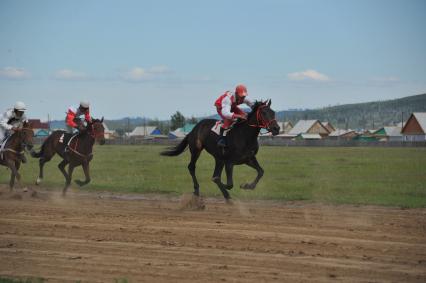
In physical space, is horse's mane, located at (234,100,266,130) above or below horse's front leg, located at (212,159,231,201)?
above

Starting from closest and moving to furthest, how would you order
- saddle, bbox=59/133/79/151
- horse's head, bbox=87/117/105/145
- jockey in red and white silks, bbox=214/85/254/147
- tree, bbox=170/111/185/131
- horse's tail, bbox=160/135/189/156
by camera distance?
1. jockey in red and white silks, bbox=214/85/254/147
2. horse's tail, bbox=160/135/189/156
3. horse's head, bbox=87/117/105/145
4. saddle, bbox=59/133/79/151
5. tree, bbox=170/111/185/131

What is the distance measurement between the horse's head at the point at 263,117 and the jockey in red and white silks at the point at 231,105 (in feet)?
1.35

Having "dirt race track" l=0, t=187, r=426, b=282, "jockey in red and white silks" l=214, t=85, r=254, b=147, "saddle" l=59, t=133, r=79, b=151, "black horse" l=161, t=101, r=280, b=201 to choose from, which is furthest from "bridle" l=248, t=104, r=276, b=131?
"saddle" l=59, t=133, r=79, b=151

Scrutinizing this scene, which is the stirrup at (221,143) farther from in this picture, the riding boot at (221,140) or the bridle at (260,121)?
the bridle at (260,121)

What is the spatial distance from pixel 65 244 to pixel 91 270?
209 centimetres

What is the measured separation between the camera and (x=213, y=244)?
10.8 metres

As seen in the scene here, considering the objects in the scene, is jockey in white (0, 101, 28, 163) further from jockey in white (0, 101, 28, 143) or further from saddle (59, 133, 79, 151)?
saddle (59, 133, 79, 151)

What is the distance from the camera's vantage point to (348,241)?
10.7 metres

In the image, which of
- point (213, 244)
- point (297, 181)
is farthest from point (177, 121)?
point (213, 244)

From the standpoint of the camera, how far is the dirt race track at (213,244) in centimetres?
874

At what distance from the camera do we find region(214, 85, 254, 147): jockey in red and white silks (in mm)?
15990

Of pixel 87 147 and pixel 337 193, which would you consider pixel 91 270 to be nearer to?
pixel 87 147

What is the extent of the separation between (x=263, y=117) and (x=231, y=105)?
1319 mm

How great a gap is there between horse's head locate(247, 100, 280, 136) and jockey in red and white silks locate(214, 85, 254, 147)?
41cm
